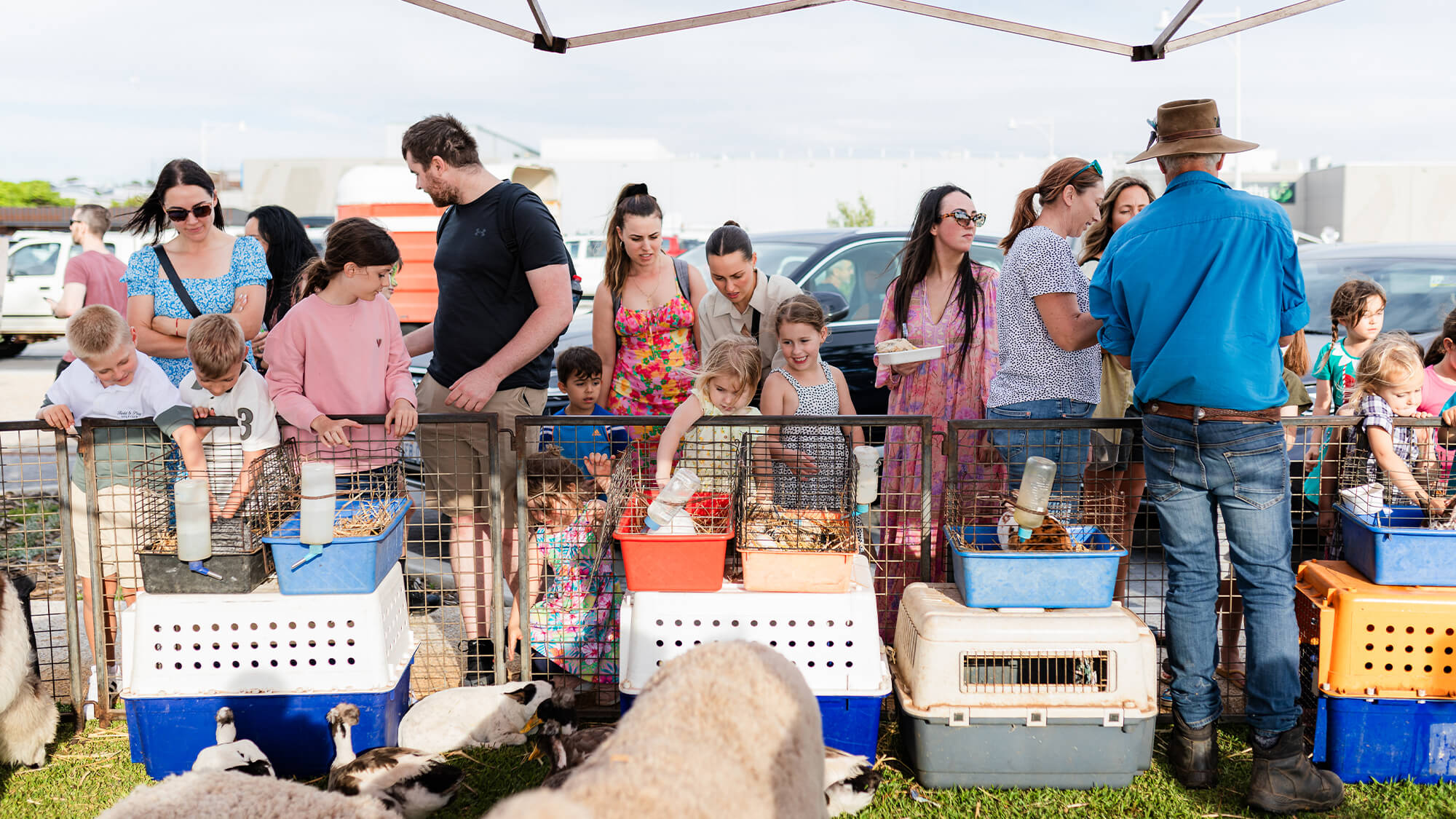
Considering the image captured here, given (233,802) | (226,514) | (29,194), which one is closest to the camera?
(233,802)

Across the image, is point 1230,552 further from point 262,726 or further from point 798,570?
point 262,726

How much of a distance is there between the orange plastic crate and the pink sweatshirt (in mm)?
3498

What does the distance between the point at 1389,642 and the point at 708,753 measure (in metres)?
2.78

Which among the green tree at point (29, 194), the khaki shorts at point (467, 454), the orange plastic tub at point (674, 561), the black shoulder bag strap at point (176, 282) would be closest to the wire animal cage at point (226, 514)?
the khaki shorts at point (467, 454)

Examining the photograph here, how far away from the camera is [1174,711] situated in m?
3.60

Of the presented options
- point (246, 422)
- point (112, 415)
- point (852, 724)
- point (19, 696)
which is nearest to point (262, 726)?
point (19, 696)

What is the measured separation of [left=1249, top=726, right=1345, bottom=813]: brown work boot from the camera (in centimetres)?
334

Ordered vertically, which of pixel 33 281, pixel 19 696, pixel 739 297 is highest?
pixel 33 281

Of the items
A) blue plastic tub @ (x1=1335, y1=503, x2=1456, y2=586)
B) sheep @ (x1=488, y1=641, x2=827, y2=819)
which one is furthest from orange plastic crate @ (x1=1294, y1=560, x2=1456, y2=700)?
sheep @ (x1=488, y1=641, x2=827, y2=819)

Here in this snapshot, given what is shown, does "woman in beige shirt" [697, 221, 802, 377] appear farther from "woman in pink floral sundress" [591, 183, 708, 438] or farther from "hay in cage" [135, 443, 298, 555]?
"hay in cage" [135, 443, 298, 555]

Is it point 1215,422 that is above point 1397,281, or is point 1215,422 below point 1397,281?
below

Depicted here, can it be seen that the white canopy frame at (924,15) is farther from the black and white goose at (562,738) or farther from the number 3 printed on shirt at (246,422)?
the black and white goose at (562,738)

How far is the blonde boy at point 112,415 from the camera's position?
395cm

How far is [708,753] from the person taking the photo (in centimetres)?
186
